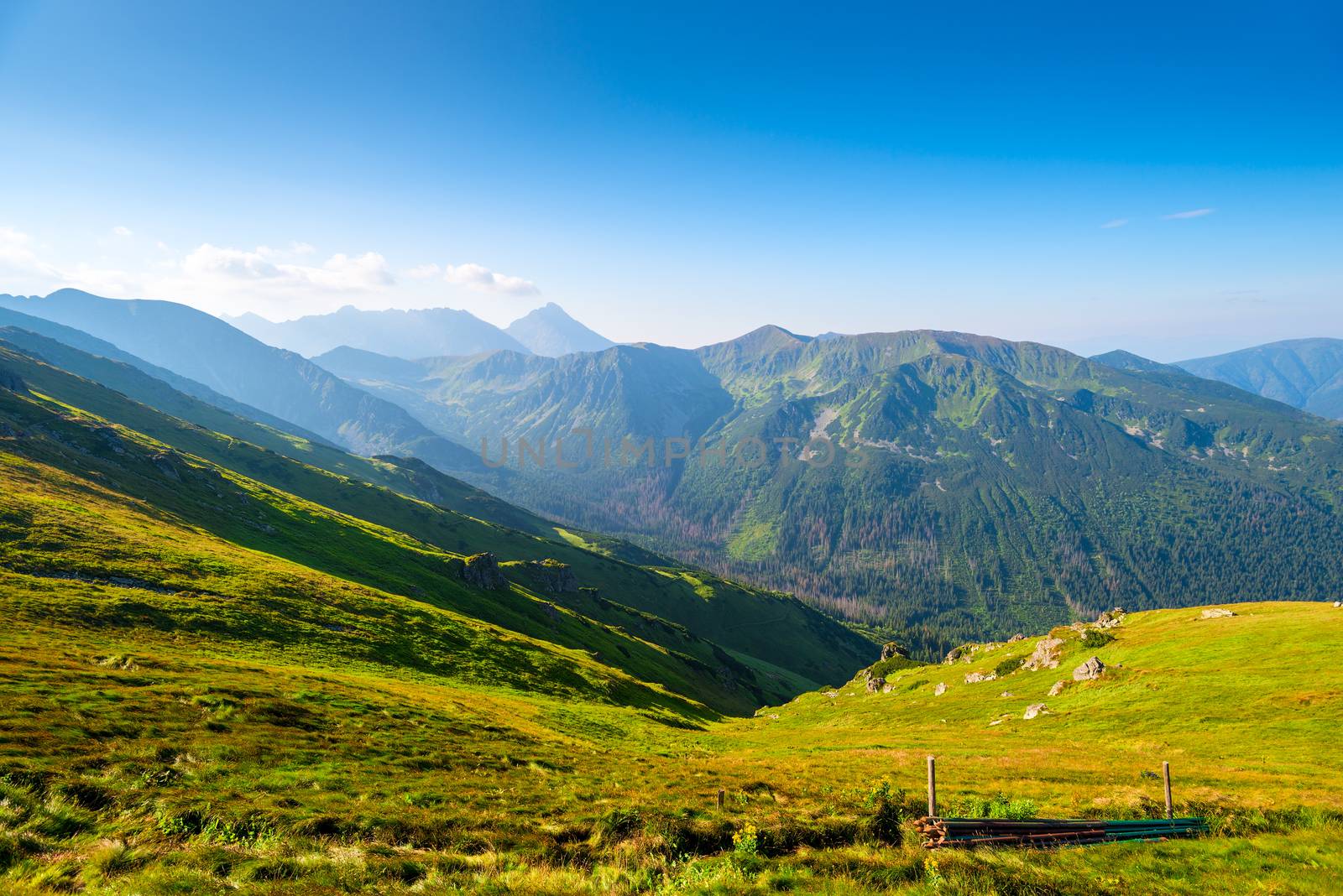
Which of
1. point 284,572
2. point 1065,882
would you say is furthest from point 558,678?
point 1065,882

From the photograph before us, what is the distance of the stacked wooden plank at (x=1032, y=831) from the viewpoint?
54.2 ft

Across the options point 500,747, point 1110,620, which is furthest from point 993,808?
point 1110,620

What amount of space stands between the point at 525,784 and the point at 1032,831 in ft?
65.1

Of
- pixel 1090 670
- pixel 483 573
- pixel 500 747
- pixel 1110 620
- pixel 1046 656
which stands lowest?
pixel 483 573

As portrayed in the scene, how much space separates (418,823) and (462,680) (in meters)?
38.4

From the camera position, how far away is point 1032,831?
1722 centimetres

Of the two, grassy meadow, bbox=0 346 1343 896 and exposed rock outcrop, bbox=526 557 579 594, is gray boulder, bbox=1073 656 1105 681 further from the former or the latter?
exposed rock outcrop, bbox=526 557 579 594

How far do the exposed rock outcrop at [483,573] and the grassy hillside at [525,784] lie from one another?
5562 cm

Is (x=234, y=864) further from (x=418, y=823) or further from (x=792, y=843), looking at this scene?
(x=792, y=843)

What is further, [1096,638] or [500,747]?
[1096,638]

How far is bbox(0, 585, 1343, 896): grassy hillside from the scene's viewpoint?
13.5m

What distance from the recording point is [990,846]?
16234 millimetres

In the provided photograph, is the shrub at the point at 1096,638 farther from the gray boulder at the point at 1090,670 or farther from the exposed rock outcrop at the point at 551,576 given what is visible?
the exposed rock outcrop at the point at 551,576

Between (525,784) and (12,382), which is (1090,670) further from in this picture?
(12,382)
